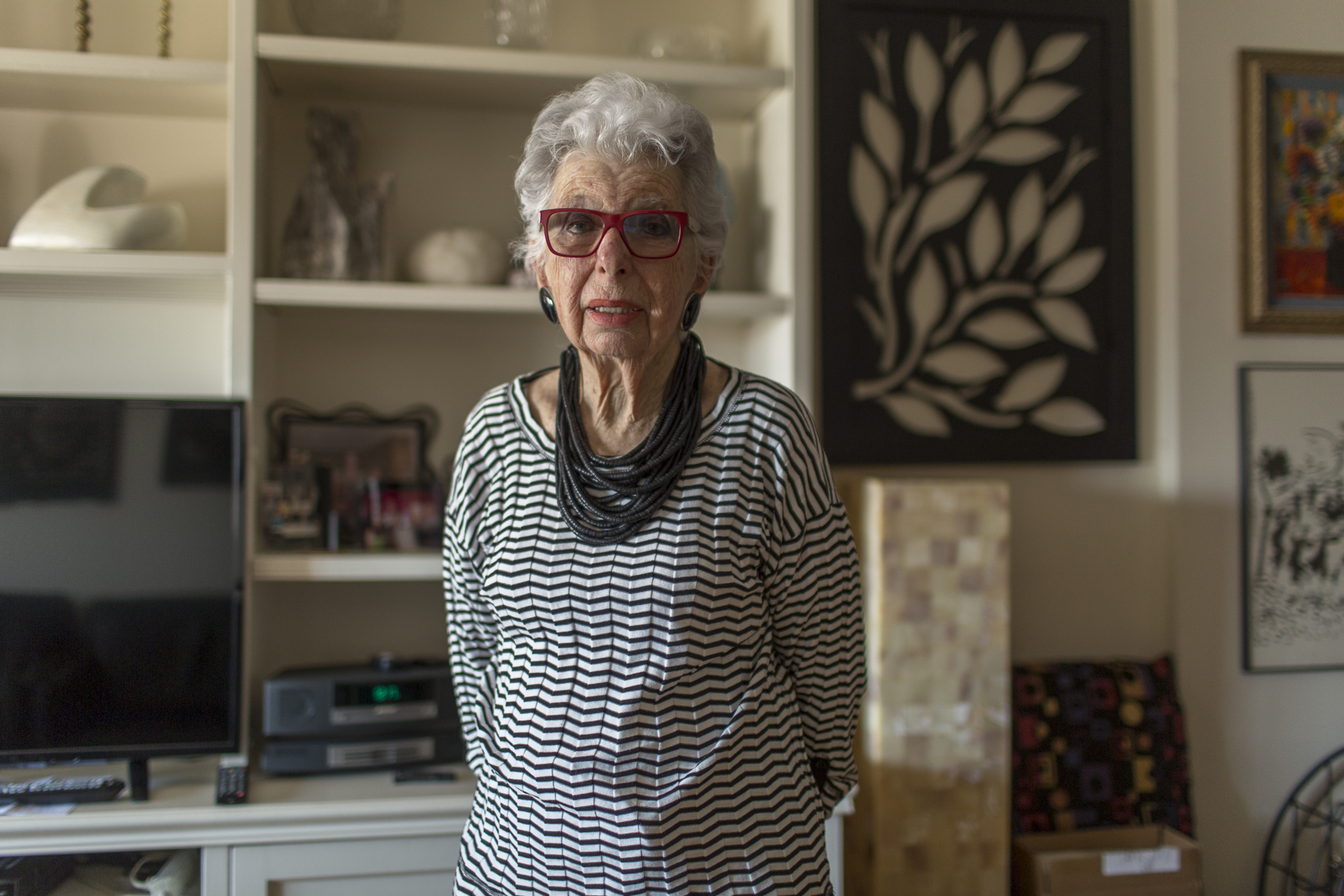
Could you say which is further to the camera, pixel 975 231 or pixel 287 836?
pixel 975 231

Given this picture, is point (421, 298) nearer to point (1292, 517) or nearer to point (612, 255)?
point (612, 255)

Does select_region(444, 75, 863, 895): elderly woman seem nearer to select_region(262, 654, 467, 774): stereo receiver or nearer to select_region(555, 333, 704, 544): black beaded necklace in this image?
select_region(555, 333, 704, 544): black beaded necklace

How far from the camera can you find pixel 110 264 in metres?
1.64

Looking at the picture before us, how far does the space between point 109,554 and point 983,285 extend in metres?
1.93

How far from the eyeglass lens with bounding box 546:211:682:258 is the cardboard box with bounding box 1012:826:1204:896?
1515 millimetres

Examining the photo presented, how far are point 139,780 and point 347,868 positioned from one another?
40 cm

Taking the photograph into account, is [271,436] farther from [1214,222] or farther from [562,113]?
[1214,222]

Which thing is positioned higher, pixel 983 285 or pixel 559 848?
pixel 983 285

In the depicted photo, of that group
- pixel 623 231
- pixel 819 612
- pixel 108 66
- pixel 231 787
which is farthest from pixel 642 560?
pixel 108 66

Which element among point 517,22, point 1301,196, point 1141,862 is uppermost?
point 517,22

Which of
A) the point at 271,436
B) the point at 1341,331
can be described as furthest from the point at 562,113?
the point at 1341,331

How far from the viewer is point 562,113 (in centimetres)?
107

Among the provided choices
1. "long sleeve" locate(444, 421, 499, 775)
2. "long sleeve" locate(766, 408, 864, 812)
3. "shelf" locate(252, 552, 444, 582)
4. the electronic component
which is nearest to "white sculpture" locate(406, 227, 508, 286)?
"shelf" locate(252, 552, 444, 582)

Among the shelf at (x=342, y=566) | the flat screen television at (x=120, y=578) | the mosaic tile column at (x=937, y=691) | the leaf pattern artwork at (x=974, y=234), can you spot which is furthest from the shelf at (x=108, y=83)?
the mosaic tile column at (x=937, y=691)
